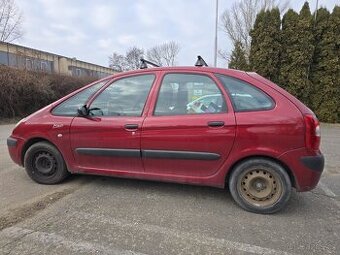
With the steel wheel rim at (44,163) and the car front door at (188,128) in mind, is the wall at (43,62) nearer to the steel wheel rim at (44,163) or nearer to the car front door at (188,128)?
the steel wheel rim at (44,163)

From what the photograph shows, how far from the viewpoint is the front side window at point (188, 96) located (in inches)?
138

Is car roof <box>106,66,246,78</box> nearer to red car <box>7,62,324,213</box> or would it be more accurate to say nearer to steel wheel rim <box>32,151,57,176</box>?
red car <box>7,62,324,213</box>

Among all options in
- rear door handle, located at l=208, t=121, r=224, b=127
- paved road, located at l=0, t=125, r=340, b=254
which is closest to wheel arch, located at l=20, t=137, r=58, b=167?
paved road, located at l=0, t=125, r=340, b=254

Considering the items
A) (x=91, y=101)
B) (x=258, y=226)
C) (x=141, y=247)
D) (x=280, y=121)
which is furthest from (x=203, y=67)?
(x=141, y=247)

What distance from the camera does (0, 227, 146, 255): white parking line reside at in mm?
2635

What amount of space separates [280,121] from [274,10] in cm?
1242

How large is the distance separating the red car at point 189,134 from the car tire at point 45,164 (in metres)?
0.01

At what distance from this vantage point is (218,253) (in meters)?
2.62

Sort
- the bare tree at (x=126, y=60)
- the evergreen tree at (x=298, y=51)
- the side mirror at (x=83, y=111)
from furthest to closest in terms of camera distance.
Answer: the bare tree at (x=126, y=60) → the evergreen tree at (x=298, y=51) → the side mirror at (x=83, y=111)

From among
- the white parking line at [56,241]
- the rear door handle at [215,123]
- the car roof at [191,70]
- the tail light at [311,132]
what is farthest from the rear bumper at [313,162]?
the white parking line at [56,241]

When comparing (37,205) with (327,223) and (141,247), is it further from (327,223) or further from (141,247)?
(327,223)

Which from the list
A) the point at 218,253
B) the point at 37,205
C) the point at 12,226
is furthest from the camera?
the point at 37,205

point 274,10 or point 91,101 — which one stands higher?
point 274,10

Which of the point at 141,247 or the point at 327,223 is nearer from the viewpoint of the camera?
the point at 141,247
